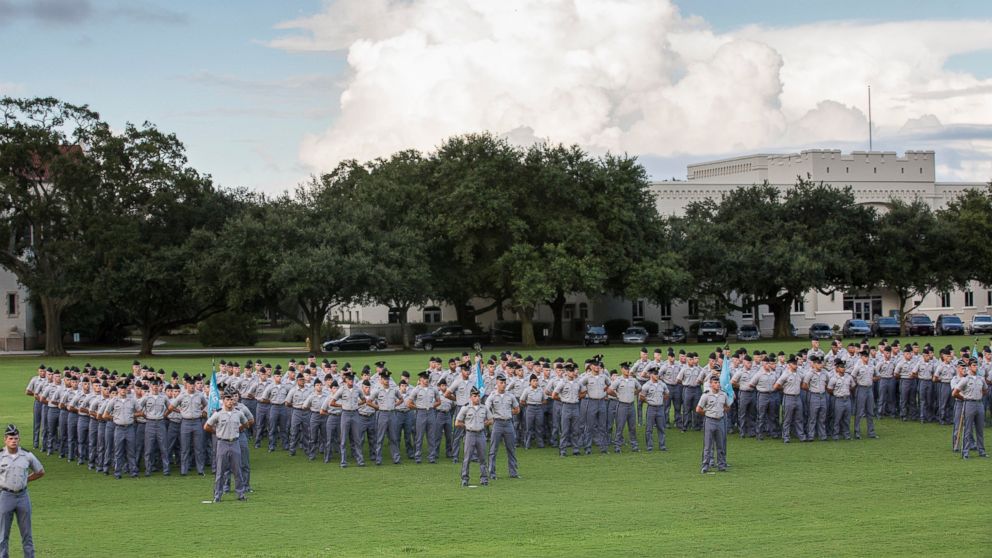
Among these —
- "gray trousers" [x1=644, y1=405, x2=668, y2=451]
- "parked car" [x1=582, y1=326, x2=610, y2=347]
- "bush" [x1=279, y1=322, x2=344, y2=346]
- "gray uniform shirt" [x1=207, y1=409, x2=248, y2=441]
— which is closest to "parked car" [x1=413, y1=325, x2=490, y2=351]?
"bush" [x1=279, y1=322, x2=344, y2=346]

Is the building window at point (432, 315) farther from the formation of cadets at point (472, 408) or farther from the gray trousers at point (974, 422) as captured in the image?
the gray trousers at point (974, 422)

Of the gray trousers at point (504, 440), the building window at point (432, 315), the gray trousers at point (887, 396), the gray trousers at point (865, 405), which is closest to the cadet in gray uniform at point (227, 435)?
the gray trousers at point (504, 440)

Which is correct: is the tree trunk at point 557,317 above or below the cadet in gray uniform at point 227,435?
above

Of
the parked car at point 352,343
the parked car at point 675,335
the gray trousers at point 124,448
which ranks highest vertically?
the parked car at point 675,335

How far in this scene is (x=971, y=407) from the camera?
2070 cm

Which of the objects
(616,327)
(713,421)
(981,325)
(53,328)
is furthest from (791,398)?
(981,325)

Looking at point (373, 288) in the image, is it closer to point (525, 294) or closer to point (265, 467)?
point (525, 294)

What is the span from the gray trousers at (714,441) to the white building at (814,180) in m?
53.9

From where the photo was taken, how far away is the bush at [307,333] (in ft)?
233

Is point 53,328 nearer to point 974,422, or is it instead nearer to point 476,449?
point 476,449

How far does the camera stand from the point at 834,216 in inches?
2648

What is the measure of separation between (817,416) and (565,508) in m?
9.20

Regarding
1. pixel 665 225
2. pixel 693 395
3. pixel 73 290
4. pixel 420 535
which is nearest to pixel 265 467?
pixel 420 535

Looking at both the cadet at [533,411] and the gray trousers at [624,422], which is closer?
the gray trousers at [624,422]
